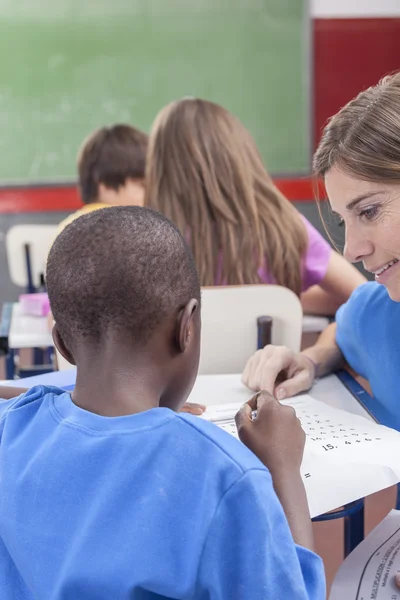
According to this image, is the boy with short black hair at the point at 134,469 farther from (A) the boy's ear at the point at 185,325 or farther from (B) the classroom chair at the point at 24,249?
(B) the classroom chair at the point at 24,249

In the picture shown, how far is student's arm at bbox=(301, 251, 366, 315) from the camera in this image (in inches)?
87.0

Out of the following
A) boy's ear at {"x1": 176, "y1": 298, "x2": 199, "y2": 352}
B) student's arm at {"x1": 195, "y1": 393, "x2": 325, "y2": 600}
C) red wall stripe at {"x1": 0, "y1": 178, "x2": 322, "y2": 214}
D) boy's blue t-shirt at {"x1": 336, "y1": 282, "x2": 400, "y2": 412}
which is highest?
boy's ear at {"x1": 176, "y1": 298, "x2": 199, "y2": 352}

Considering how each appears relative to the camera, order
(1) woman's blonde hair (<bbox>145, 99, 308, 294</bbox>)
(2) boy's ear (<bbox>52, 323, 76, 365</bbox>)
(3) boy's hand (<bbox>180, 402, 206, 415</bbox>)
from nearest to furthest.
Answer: (2) boy's ear (<bbox>52, 323, 76, 365</bbox>) → (3) boy's hand (<bbox>180, 402, 206, 415</bbox>) → (1) woman's blonde hair (<bbox>145, 99, 308, 294</bbox>)

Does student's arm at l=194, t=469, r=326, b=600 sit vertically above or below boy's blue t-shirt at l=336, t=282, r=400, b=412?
above

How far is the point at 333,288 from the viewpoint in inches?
88.5

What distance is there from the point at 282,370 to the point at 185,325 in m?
0.71

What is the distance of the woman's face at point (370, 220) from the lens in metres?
1.14

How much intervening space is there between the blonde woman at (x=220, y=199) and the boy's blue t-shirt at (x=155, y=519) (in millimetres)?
1335

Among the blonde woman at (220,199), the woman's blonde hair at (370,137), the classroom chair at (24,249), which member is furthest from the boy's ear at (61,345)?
the classroom chair at (24,249)

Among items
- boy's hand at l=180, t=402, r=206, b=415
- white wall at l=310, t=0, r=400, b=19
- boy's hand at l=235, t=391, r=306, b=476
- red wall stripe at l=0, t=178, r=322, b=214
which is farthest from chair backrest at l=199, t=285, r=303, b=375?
white wall at l=310, t=0, r=400, b=19

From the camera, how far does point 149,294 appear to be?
2.34ft

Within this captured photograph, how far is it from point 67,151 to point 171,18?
962mm

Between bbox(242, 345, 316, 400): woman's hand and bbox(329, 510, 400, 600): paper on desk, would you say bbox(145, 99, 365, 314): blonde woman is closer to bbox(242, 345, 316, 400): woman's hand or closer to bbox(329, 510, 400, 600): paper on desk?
bbox(242, 345, 316, 400): woman's hand

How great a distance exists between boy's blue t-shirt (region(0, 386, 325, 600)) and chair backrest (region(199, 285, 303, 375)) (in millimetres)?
1081
